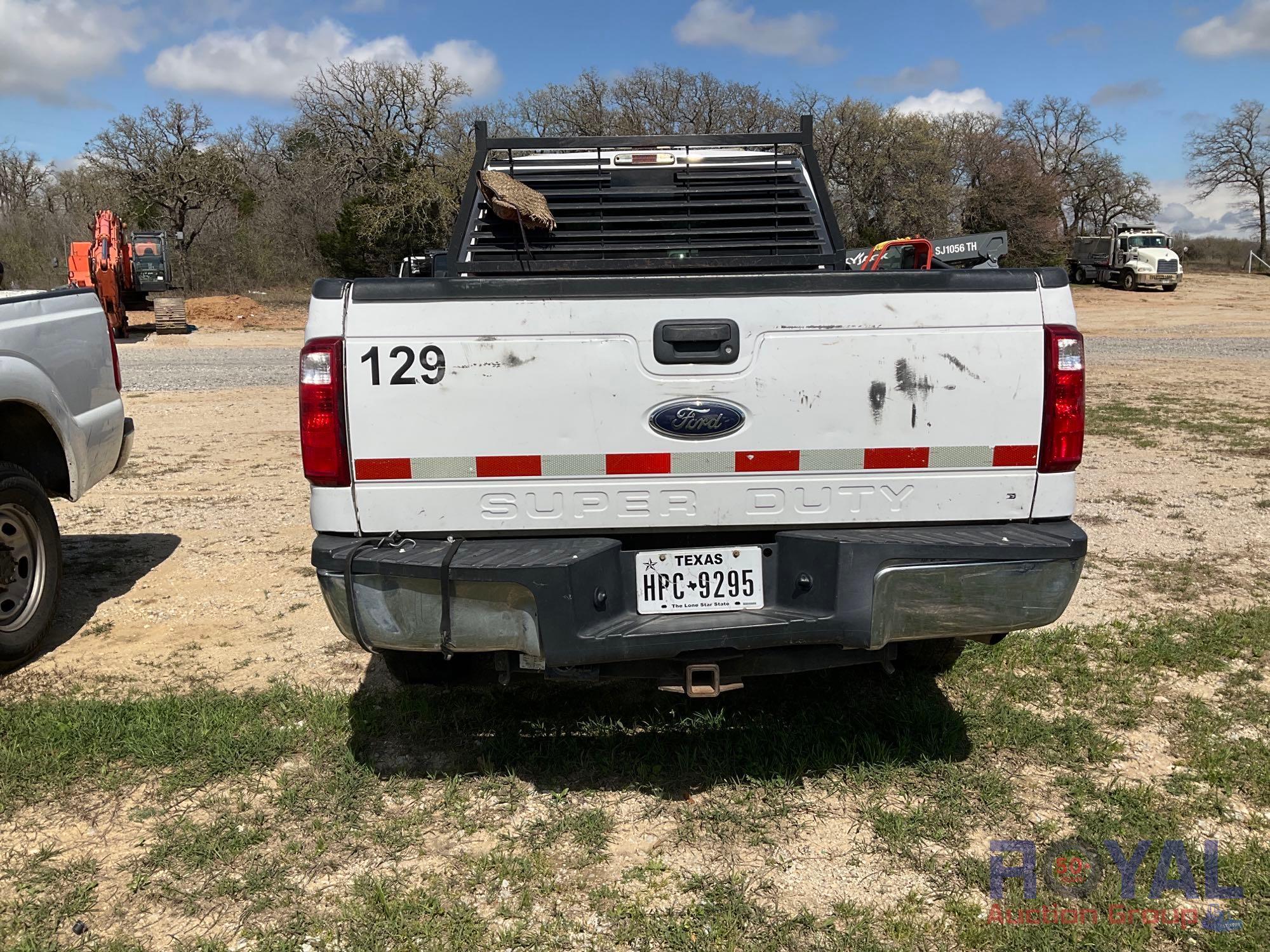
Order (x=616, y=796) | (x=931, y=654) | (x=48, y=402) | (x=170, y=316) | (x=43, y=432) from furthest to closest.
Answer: (x=170, y=316)
(x=43, y=432)
(x=48, y=402)
(x=931, y=654)
(x=616, y=796)

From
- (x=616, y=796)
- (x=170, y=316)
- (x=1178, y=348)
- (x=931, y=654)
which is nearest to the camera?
(x=616, y=796)

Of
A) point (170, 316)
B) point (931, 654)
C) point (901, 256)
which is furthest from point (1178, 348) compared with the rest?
point (170, 316)

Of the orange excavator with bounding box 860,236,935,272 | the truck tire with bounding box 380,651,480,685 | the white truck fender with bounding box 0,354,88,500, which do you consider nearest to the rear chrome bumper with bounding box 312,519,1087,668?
the truck tire with bounding box 380,651,480,685

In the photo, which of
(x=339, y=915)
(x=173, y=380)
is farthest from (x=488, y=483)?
(x=173, y=380)

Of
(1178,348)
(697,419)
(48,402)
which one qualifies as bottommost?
(1178,348)

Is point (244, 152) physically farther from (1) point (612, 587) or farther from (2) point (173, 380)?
(1) point (612, 587)

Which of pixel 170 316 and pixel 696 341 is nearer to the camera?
pixel 696 341

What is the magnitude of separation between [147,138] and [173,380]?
24506 millimetres

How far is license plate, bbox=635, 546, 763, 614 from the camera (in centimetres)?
325

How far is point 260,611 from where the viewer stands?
18.2 feet

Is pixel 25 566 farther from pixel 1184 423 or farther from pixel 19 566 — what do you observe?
pixel 1184 423

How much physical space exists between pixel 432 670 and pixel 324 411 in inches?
51.2

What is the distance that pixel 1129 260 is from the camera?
1443 inches
